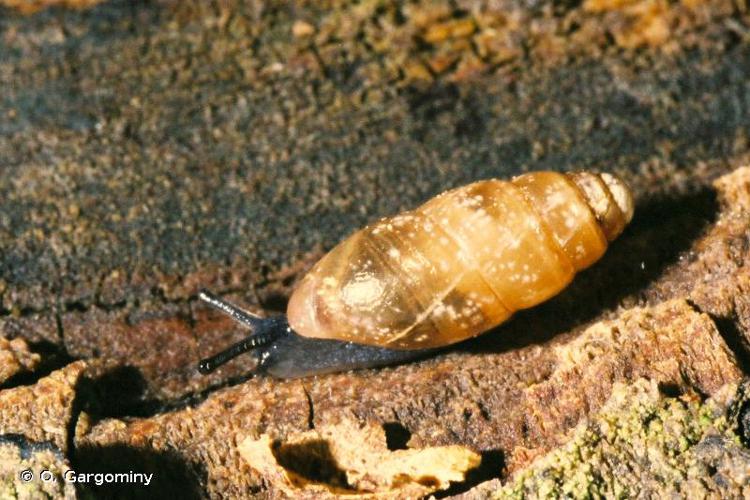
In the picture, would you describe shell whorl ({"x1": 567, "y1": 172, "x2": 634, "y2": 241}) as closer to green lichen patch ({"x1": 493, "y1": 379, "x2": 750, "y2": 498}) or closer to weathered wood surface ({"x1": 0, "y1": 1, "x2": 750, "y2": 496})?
weathered wood surface ({"x1": 0, "y1": 1, "x2": 750, "y2": 496})

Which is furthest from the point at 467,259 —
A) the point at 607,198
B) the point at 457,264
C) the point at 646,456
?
the point at 646,456

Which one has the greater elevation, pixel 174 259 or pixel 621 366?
pixel 174 259

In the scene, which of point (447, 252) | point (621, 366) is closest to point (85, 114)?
point (447, 252)

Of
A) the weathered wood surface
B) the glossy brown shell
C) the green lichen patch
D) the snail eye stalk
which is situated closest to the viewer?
the green lichen patch

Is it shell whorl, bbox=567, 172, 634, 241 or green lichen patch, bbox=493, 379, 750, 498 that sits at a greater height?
shell whorl, bbox=567, 172, 634, 241

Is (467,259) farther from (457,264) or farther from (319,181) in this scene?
(319,181)

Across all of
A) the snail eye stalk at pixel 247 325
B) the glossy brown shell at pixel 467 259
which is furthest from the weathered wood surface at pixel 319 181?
the glossy brown shell at pixel 467 259

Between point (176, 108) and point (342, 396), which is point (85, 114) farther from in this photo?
point (342, 396)

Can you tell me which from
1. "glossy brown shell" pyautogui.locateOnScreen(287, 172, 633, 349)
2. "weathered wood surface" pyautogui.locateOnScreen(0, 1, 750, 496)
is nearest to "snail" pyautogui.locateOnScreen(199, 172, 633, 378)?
"glossy brown shell" pyautogui.locateOnScreen(287, 172, 633, 349)
